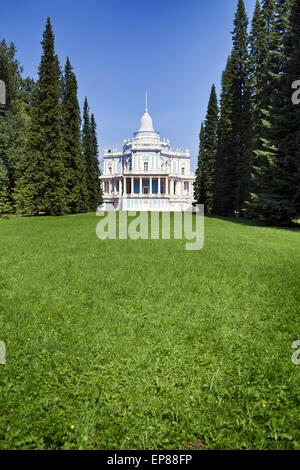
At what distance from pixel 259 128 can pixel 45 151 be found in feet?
64.0

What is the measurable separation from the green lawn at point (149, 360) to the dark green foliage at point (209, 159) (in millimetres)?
27687

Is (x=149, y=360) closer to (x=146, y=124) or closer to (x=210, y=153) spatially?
(x=210, y=153)

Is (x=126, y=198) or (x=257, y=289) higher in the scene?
(x=126, y=198)

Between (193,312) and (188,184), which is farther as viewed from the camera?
(188,184)

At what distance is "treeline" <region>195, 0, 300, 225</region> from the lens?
15.6m

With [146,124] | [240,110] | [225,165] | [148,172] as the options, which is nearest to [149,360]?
[225,165]

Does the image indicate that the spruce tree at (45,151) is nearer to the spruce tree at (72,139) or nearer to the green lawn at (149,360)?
the spruce tree at (72,139)

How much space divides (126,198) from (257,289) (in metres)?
37.2

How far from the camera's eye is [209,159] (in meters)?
33.2

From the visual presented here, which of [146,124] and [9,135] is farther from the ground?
[146,124]

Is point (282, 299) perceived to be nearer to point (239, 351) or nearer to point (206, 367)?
point (239, 351)

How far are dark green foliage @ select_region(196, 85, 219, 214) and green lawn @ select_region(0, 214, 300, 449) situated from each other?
27.7 m
